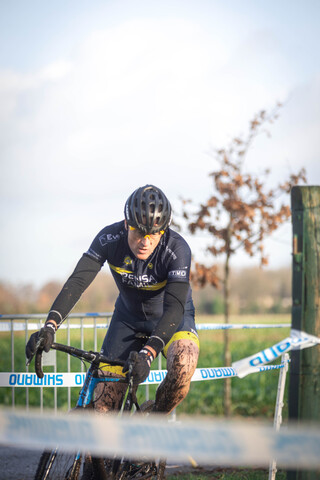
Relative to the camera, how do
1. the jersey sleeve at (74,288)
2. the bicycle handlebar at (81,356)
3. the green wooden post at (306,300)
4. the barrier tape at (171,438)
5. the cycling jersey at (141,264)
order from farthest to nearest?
the cycling jersey at (141,264) < the jersey sleeve at (74,288) < the bicycle handlebar at (81,356) < the green wooden post at (306,300) < the barrier tape at (171,438)

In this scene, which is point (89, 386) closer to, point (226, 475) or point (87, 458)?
point (87, 458)

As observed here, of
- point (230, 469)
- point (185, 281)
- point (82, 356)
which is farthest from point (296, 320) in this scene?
point (230, 469)

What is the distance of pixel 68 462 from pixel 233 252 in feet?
21.6

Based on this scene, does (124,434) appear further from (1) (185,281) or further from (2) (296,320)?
(1) (185,281)

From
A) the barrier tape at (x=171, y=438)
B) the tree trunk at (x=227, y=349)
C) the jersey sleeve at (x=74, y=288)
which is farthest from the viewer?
the tree trunk at (x=227, y=349)

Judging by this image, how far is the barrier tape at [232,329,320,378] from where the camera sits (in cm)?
323

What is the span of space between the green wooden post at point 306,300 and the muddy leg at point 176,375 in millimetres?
914

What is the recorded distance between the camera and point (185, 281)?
160 inches

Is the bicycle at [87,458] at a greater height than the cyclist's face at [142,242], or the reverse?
the cyclist's face at [142,242]

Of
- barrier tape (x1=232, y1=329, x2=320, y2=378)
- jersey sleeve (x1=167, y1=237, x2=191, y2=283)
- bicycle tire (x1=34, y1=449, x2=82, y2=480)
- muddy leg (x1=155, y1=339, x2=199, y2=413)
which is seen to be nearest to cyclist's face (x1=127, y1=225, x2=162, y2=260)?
jersey sleeve (x1=167, y1=237, x2=191, y2=283)

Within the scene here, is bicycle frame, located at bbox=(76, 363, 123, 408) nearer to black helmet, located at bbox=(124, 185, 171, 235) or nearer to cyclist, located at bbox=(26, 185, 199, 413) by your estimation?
cyclist, located at bbox=(26, 185, 199, 413)

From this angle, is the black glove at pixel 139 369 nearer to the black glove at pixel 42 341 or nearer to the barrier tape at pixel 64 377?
the black glove at pixel 42 341

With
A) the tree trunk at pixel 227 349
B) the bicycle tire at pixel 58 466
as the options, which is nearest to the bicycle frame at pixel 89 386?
the bicycle tire at pixel 58 466

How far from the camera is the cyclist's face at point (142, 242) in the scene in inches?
161
